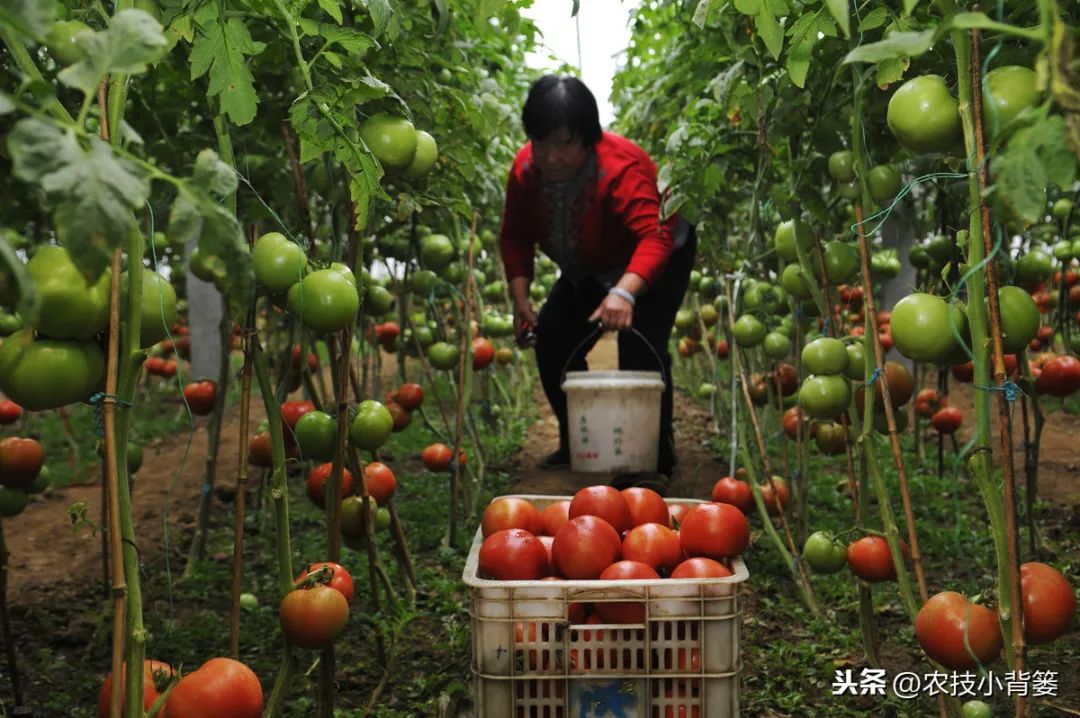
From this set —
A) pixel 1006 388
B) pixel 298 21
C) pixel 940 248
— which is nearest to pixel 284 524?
pixel 298 21

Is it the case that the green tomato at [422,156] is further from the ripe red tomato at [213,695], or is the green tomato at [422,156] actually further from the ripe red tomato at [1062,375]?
the ripe red tomato at [1062,375]

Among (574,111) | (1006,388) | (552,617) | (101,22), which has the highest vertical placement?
(574,111)

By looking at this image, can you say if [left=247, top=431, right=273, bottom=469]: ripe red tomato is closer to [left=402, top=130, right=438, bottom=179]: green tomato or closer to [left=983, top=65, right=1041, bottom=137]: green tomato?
[left=402, top=130, right=438, bottom=179]: green tomato

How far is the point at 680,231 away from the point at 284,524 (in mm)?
2131

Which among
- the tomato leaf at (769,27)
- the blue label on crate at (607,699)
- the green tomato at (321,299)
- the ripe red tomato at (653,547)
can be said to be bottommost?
the blue label on crate at (607,699)

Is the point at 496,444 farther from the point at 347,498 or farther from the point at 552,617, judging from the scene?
the point at 552,617

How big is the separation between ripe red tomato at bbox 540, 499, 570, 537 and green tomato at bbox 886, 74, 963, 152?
108cm

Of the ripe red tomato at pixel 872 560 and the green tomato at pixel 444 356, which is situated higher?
the green tomato at pixel 444 356

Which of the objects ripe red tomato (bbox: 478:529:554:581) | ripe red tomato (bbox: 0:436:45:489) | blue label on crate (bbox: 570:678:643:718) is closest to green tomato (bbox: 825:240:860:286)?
ripe red tomato (bbox: 478:529:554:581)

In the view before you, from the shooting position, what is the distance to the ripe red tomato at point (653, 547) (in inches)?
64.9

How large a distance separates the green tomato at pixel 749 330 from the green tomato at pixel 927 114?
1.45 m

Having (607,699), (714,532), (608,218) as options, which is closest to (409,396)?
(608,218)

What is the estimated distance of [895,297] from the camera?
5953mm

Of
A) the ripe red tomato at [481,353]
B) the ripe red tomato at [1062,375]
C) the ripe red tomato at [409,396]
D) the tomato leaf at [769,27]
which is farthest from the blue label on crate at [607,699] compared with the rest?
the ripe red tomato at [481,353]
